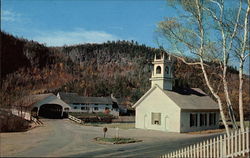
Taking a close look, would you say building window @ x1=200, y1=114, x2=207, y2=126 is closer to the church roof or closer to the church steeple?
the church roof

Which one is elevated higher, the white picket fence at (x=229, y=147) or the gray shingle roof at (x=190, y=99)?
the gray shingle roof at (x=190, y=99)

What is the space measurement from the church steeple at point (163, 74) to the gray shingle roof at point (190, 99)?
1100 millimetres

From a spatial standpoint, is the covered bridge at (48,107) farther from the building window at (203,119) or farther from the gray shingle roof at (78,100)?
the building window at (203,119)

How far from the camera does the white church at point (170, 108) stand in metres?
33.5

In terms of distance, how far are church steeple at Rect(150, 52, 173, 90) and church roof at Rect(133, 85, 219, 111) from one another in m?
0.89

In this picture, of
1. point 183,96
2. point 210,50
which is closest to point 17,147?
point 210,50

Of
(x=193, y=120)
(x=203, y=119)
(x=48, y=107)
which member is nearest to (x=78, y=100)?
(x=48, y=107)

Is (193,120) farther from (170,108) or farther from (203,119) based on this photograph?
(170,108)

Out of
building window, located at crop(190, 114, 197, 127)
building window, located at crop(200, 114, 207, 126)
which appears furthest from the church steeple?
building window, located at crop(200, 114, 207, 126)

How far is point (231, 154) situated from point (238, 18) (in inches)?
328

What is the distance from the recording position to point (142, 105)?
122 ft

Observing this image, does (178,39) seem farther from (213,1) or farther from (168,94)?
(168,94)

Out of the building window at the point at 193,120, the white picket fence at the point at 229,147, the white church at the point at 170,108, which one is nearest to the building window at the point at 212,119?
the white church at the point at 170,108

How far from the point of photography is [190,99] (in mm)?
36344
